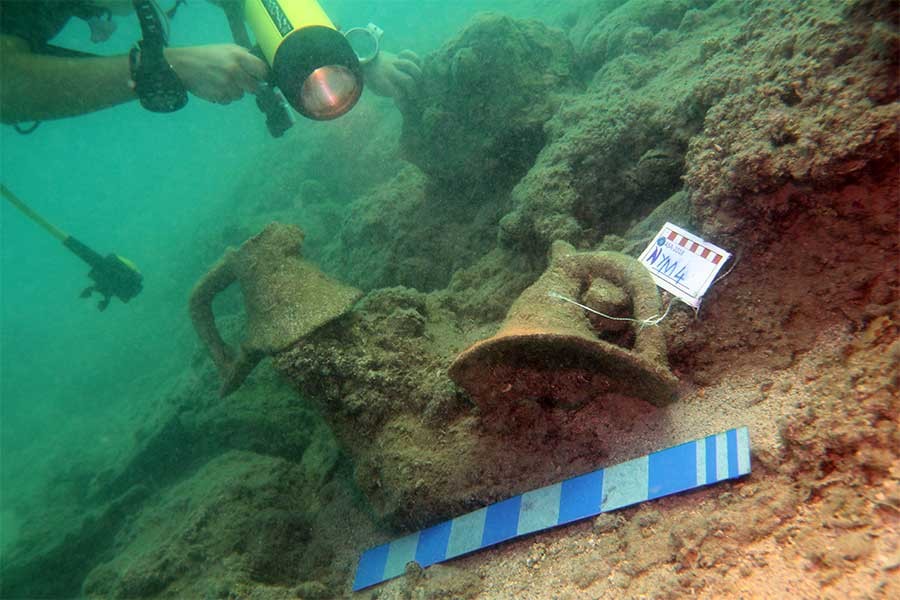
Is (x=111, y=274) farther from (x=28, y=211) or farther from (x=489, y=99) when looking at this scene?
(x=489, y=99)

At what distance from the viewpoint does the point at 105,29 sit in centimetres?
414

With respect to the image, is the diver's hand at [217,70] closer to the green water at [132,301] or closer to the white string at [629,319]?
the white string at [629,319]

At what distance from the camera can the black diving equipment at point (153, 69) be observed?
284cm

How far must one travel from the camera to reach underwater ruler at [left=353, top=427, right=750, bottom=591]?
5.61ft

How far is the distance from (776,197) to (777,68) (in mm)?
685

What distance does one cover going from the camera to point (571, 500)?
2.02 m

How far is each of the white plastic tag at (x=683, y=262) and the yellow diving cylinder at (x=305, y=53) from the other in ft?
8.29

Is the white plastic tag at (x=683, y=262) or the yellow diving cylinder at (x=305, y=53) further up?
the yellow diving cylinder at (x=305, y=53)

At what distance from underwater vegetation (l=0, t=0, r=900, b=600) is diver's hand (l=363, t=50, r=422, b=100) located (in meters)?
0.66

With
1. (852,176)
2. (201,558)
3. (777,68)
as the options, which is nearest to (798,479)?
(852,176)

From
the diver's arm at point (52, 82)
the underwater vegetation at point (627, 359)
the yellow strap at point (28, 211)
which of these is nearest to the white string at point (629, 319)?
the underwater vegetation at point (627, 359)

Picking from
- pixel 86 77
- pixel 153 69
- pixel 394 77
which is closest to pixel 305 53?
pixel 153 69

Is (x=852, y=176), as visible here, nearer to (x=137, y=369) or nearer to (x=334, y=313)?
(x=334, y=313)

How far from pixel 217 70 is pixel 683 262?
10.8ft
